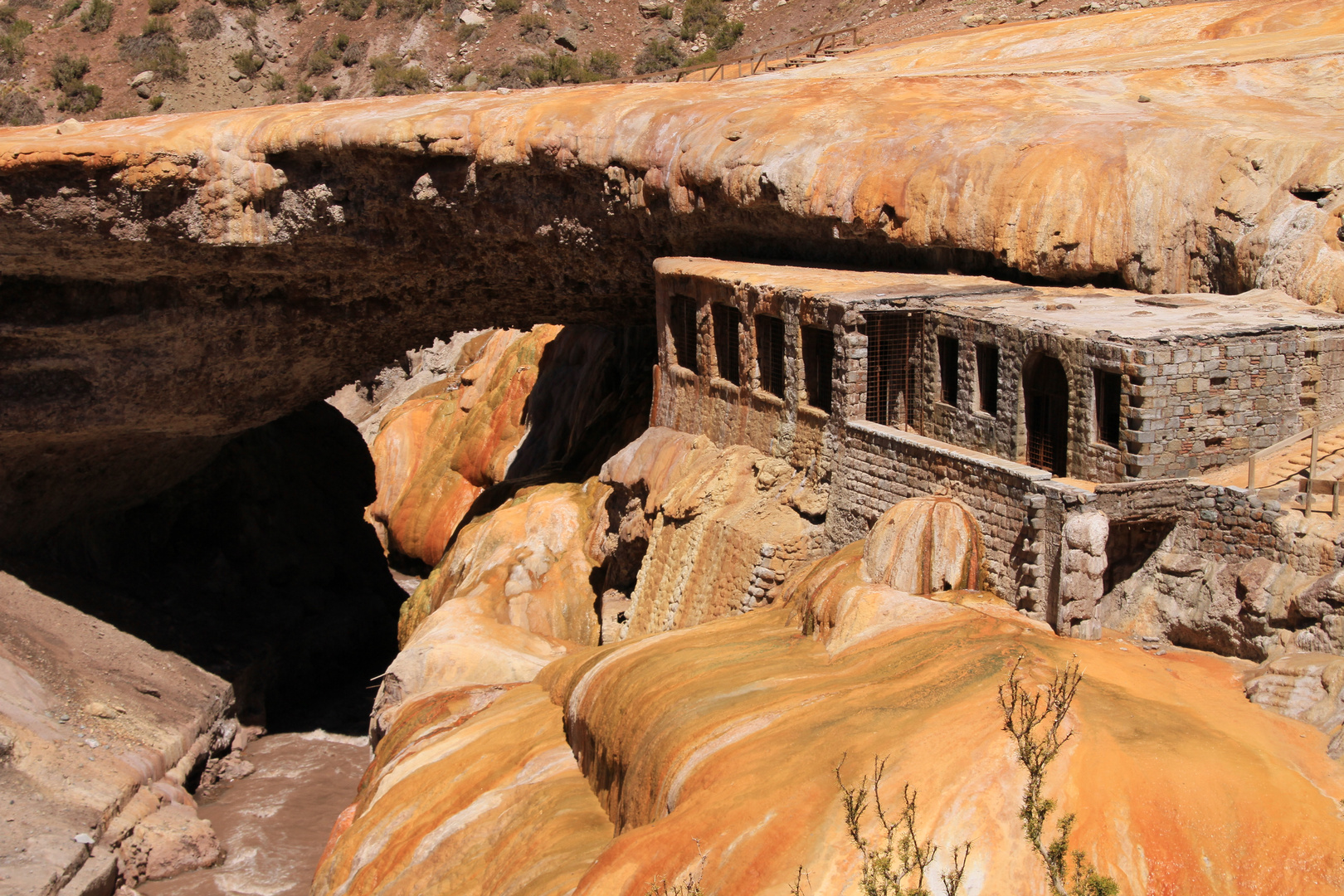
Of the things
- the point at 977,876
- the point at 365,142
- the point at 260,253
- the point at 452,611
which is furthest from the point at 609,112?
the point at 977,876

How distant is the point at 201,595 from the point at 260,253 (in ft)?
34.8

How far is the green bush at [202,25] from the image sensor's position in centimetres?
A: 5481

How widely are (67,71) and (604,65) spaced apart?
72.0 feet

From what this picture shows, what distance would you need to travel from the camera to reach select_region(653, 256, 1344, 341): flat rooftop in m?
14.2

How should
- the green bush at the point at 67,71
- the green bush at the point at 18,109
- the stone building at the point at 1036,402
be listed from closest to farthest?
the stone building at the point at 1036,402
the green bush at the point at 18,109
the green bush at the point at 67,71

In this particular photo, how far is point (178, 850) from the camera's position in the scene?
21.3 m

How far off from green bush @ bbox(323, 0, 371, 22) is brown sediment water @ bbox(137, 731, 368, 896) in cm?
3861

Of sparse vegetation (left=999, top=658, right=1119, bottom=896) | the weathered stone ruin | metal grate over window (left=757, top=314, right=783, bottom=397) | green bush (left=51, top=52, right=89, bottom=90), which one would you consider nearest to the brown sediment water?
the weathered stone ruin

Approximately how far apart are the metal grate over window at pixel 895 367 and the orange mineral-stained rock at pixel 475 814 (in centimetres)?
586

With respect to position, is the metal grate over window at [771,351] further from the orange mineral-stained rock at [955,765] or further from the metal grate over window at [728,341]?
the orange mineral-stained rock at [955,765]

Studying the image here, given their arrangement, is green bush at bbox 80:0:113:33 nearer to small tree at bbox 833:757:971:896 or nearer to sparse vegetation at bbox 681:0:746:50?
sparse vegetation at bbox 681:0:746:50

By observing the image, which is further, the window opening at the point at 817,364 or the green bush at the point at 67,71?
the green bush at the point at 67,71

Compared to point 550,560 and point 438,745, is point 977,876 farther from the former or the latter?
point 550,560

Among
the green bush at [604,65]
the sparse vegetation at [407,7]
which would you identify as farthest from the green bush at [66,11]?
the green bush at [604,65]
